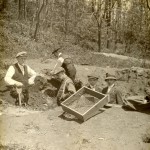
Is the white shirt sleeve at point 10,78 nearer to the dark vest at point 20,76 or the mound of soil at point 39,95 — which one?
the dark vest at point 20,76

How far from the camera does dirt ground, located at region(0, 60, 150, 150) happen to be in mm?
3396

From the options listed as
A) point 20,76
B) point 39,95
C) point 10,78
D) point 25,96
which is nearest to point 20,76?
point 20,76

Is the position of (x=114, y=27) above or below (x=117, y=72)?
above

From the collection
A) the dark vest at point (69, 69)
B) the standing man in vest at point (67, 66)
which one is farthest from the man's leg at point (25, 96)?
the dark vest at point (69, 69)

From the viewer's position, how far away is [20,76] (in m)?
4.72

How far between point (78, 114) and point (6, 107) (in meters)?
1.44

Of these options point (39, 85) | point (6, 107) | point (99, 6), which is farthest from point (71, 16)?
point (6, 107)

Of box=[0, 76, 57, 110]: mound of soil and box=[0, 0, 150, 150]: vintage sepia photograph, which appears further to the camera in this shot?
box=[0, 76, 57, 110]: mound of soil

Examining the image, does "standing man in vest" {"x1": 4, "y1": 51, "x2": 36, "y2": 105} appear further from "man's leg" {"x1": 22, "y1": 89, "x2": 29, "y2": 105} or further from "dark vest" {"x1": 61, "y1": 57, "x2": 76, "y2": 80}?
"dark vest" {"x1": 61, "y1": 57, "x2": 76, "y2": 80}

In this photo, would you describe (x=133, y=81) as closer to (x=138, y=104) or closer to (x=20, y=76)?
(x=138, y=104)

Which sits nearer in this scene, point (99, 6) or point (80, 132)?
point (80, 132)

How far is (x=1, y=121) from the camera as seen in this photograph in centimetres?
395

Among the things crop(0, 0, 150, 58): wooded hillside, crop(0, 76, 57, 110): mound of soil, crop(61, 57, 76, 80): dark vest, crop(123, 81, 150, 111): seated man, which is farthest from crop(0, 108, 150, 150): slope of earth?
crop(0, 0, 150, 58): wooded hillside

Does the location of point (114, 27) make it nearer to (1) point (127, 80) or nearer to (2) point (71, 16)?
(2) point (71, 16)
